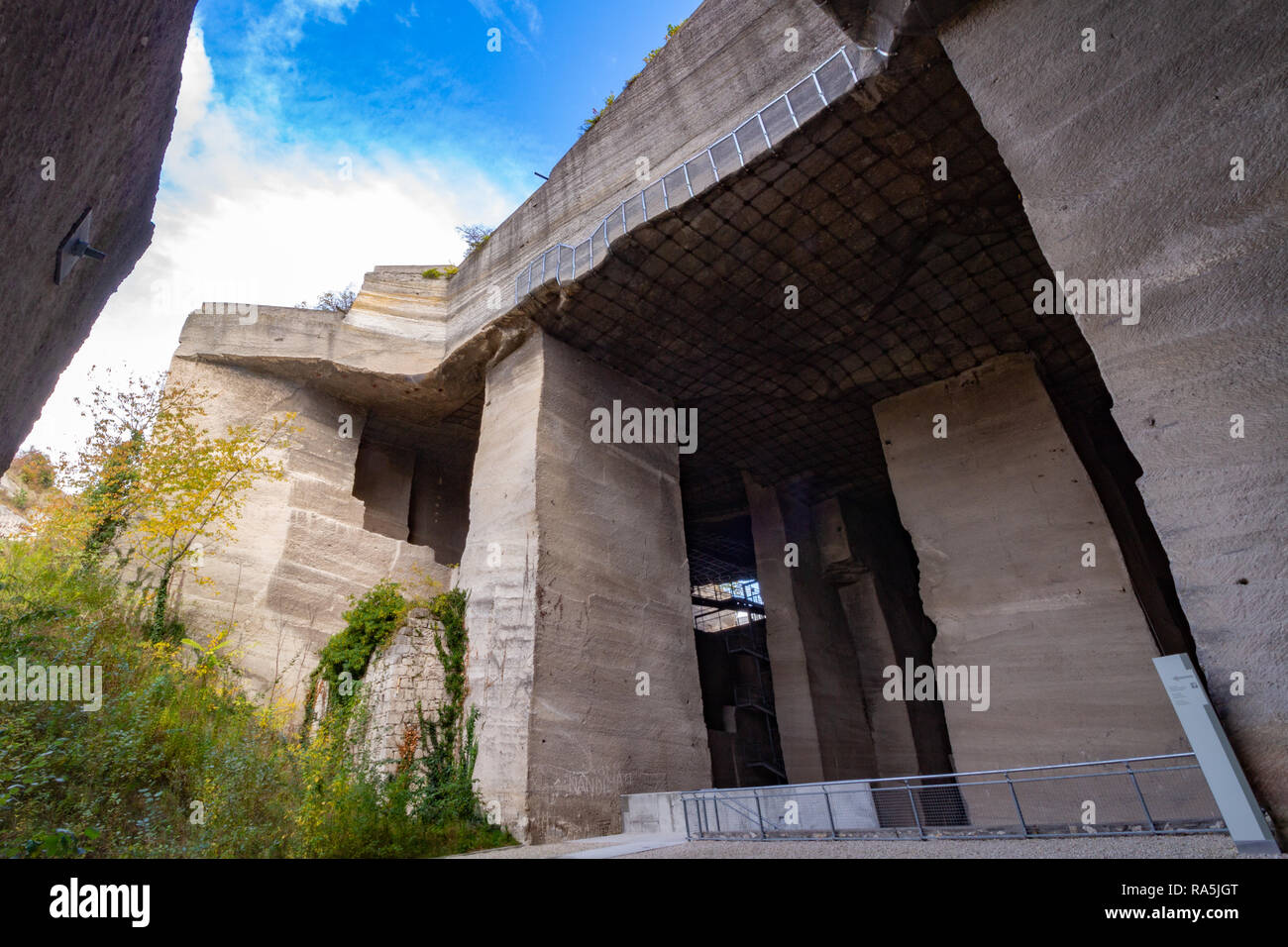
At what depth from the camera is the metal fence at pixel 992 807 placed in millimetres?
5402

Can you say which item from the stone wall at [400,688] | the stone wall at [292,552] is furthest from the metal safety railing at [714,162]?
the stone wall at [292,552]

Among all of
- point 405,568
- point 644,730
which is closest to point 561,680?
point 644,730

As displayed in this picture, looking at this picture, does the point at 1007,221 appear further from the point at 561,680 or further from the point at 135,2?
the point at 135,2

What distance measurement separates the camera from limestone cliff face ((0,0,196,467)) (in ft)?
8.67

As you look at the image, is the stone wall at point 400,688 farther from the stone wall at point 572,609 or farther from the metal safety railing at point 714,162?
the metal safety railing at point 714,162

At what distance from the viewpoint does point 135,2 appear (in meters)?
3.30

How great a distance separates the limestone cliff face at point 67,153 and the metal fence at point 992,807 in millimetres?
5693

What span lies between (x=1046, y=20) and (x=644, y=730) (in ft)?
26.2

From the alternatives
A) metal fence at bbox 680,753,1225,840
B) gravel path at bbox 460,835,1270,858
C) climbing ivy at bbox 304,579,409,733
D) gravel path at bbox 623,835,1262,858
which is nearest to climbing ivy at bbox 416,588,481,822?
climbing ivy at bbox 304,579,409,733

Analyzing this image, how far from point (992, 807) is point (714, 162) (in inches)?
343

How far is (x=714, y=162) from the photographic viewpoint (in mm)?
8016

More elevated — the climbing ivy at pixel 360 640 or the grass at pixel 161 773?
the climbing ivy at pixel 360 640

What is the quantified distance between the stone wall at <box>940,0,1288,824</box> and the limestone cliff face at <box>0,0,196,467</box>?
5.21 meters

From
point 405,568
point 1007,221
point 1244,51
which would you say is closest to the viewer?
point 1244,51
